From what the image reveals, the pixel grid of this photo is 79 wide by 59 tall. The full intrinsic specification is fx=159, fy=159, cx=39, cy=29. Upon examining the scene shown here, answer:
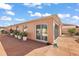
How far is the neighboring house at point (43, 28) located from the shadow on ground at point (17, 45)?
0.18 m

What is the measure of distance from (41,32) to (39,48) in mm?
468

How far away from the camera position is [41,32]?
4.40 meters

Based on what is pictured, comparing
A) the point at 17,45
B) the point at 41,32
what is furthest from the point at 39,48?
the point at 17,45

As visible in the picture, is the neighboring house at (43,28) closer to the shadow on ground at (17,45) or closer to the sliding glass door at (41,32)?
the sliding glass door at (41,32)

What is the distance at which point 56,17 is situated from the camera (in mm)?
4168

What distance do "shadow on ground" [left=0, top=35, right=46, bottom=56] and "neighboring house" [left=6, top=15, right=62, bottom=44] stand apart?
0.18m

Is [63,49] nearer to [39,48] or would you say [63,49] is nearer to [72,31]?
[72,31]

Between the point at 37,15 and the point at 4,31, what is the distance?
3.27 ft

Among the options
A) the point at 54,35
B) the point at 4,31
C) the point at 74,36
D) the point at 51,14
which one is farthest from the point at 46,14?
the point at 4,31

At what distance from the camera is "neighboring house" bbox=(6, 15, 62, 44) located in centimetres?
418

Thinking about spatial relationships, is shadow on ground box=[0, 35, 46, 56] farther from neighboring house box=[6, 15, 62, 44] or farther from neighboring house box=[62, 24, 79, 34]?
neighboring house box=[62, 24, 79, 34]

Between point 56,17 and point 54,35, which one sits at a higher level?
point 56,17

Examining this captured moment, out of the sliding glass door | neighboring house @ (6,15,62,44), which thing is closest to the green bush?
neighboring house @ (6,15,62,44)

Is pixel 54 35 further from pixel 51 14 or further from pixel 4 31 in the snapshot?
pixel 4 31
